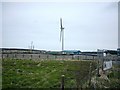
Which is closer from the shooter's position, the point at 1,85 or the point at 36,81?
the point at 1,85

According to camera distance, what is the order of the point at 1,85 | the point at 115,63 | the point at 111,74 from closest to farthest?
the point at 1,85 < the point at 111,74 < the point at 115,63

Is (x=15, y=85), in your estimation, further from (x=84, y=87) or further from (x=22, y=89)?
(x=84, y=87)

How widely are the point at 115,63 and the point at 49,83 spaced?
305 inches

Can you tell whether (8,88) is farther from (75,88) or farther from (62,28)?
(62,28)

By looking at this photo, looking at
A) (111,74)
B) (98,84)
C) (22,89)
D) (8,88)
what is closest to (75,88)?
(98,84)

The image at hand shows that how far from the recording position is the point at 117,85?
458 inches

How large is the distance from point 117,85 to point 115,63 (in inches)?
242

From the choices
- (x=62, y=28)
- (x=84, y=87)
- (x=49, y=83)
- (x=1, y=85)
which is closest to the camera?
(x=84, y=87)

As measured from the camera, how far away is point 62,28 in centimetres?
4588

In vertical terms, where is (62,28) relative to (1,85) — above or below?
above

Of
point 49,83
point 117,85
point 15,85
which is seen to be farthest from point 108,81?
point 15,85

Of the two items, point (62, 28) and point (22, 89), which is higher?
point (62, 28)

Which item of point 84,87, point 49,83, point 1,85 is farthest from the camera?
point 49,83

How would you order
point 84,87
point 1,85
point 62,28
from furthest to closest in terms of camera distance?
point 62,28 → point 1,85 → point 84,87
